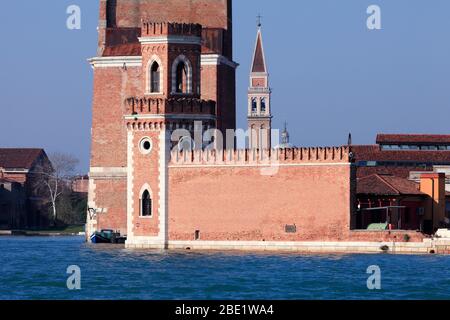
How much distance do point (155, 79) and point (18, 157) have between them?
6218 cm

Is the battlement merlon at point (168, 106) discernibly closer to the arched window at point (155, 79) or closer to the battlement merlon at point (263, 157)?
the arched window at point (155, 79)

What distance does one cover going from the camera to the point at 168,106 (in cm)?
6431

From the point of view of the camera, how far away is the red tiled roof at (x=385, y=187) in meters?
68.6

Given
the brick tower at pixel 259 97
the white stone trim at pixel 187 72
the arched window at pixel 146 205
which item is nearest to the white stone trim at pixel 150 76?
the white stone trim at pixel 187 72

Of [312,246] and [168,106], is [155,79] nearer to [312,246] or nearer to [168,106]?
[168,106]

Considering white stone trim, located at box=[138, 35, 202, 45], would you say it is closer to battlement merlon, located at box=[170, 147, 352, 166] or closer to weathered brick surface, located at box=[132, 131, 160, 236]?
weathered brick surface, located at box=[132, 131, 160, 236]

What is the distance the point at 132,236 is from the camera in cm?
6450

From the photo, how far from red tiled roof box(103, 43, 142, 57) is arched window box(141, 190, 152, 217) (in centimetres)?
1441

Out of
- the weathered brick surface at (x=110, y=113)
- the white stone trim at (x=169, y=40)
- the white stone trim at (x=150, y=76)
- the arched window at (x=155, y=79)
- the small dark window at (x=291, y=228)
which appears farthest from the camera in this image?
the weathered brick surface at (x=110, y=113)

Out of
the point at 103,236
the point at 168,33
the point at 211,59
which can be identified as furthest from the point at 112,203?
the point at 168,33

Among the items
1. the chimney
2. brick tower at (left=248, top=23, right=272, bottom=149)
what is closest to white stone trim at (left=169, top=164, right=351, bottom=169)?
the chimney

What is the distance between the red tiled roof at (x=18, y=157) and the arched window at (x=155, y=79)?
60.1 m

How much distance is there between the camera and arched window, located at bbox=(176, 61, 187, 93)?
66.1 metres
